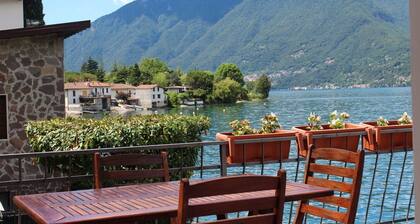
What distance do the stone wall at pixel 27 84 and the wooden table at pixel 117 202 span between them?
9.19m

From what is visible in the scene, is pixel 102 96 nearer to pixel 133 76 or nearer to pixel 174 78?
pixel 174 78

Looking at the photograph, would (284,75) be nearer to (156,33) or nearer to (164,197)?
(156,33)

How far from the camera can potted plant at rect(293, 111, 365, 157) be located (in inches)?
194

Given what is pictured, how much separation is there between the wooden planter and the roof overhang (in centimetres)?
798

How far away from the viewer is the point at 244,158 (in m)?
4.79

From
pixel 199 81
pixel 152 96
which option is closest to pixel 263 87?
pixel 199 81

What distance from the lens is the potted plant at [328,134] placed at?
194 inches

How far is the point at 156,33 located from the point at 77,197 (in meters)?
124

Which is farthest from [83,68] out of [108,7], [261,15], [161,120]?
[108,7]

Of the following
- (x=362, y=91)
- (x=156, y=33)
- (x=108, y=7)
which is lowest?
(x=362, y=91)

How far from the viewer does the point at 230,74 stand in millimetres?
63500

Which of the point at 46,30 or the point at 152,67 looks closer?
the point at 46,30

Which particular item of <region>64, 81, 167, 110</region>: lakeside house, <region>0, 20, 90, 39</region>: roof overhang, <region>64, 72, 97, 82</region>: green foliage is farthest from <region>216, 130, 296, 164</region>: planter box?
<region>64, 72, 97, 82</region>: green foliage

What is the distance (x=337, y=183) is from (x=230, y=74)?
6057 centimetres
